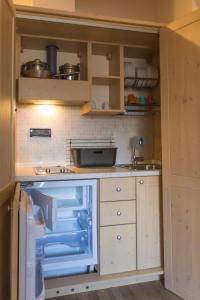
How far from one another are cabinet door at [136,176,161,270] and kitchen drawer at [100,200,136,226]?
0.20ft

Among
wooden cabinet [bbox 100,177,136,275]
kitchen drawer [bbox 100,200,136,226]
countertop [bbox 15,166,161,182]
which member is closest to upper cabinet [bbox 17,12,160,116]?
countertop [bbox 15,166,161,182]

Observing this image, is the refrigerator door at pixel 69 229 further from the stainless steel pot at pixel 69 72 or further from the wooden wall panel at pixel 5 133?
the stainless steel pot at pixel 69 72

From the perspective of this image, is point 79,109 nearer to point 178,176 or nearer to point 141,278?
point 178,176

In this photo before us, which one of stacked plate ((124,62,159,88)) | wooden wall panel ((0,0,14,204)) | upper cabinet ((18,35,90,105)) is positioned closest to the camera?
wooden wall panel ((0,0,14,204))

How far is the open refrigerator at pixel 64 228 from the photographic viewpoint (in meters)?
1.71

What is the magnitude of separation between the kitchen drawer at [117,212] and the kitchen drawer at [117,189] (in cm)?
4

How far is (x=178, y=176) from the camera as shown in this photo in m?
1.95

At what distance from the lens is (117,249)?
208 cm

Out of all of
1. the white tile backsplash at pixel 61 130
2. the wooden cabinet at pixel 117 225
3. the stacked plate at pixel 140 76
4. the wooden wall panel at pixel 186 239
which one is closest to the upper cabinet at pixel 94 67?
the stacked plate at pixel 140 76

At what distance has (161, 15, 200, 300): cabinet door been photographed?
180 cm

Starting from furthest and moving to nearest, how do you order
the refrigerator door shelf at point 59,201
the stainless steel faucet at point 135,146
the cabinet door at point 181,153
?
the stainless steel faucet at point 135,146
the cabinet door at point 181,153
the refrigerator door shelf at point 59,201

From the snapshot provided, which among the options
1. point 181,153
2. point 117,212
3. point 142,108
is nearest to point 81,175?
point 117,212

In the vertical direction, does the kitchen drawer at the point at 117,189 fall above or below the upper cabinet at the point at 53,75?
below

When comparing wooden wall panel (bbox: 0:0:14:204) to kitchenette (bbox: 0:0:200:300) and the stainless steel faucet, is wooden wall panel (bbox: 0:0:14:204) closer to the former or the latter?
kitchenette (bbox: 0:0:200:300)
